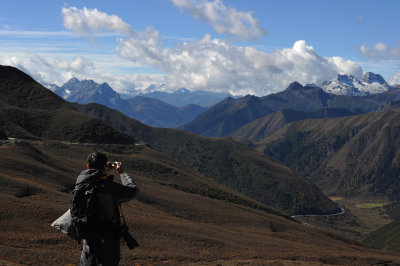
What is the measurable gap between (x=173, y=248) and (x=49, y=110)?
147163 mm

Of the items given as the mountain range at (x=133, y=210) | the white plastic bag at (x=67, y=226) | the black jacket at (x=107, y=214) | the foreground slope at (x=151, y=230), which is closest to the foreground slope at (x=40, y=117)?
the mountain range at (x=133, y=210)

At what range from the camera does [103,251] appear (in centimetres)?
1185

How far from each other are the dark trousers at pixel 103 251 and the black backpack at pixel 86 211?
250 millimetres

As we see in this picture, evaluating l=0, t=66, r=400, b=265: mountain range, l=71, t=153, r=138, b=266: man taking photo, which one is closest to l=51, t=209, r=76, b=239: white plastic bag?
l=71, t=153, r=138, b=266: man taking photo

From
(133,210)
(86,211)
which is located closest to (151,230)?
(133,210)

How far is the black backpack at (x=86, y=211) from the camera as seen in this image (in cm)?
1138

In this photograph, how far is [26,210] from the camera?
47.3 metres

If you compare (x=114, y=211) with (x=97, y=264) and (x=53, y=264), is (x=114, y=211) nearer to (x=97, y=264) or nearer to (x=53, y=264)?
(x=97, y=264)

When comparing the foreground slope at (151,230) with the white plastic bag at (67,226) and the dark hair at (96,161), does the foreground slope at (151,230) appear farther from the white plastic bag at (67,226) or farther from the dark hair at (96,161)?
the dark hair at (96,161)

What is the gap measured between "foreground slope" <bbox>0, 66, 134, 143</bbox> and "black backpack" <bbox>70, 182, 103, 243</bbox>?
459 feet

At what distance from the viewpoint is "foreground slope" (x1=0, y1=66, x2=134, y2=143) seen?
6191 inches

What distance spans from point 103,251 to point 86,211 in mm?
1411

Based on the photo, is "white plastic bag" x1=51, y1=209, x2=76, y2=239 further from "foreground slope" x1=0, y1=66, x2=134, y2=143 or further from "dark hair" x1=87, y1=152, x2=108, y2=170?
"foreground slope" x1=0, y1=66, x2=134, y2=143

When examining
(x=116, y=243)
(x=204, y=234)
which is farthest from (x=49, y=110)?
(x=116, y=243)
